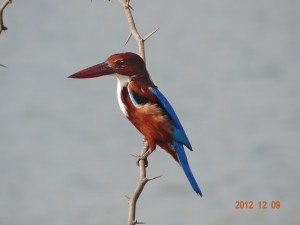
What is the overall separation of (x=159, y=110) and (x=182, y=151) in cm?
16

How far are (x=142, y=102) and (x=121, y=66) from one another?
4.0 inches

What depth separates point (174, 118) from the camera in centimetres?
146

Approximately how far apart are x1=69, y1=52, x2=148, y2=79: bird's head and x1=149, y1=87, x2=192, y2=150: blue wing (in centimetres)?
7

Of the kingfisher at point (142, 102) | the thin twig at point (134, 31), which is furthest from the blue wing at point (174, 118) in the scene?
the thin twig at point (134, 31)

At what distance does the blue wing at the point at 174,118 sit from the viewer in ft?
4.71

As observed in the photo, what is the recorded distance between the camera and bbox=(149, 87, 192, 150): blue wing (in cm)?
144

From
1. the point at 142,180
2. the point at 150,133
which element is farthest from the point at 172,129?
the point at 142,180

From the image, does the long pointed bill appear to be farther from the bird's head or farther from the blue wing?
the blue wing

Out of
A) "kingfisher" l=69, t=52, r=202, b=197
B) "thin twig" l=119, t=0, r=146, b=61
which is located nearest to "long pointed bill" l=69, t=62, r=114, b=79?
"kingfisher" l=69, t=52, r=202, b=197

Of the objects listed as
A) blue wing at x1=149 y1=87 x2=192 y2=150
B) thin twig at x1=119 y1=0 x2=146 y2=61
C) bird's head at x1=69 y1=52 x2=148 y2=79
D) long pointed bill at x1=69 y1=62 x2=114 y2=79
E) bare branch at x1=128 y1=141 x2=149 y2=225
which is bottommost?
bare branch at x1=128 y1=141 x2=149 y2=225

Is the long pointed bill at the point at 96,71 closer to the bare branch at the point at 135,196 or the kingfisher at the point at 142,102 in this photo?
the kingfisher at the point at 142,102

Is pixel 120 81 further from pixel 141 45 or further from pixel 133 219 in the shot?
pixel 133 219

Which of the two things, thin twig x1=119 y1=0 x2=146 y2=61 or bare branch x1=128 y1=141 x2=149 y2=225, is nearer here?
bare branch x1=128 y1=141 x2=149 y2=225

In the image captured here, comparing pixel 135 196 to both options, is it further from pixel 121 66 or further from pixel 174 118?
pixel 121 66
